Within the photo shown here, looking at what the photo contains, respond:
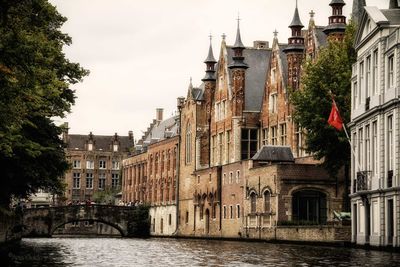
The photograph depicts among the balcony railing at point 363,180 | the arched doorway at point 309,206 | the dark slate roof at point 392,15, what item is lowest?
the arched doorway at point 309,206

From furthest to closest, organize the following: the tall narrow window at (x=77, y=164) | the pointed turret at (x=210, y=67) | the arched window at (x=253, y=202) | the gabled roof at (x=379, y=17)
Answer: the tall narrow window at (x=77, y=164)
the pointed turret at (x=210, y=67)
the arched window at (x=253, y=202)
the gabled roof at (x=379, y=17)

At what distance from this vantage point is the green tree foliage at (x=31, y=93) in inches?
936

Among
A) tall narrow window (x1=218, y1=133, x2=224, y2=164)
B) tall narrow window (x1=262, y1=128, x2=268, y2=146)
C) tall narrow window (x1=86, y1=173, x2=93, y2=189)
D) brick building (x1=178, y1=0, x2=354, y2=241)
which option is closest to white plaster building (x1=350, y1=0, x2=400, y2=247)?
brick building (x1=178, y1=0, x2=354, y2=241)

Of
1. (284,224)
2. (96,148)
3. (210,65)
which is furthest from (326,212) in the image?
(96,148)

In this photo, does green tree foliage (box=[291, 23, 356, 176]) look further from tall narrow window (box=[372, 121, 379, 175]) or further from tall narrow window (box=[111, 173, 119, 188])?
tall narrow window (box=[111, 173, 119, 188])

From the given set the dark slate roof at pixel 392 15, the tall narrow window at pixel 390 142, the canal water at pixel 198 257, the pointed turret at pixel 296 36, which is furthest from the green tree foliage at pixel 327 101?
the pointed turret at pixel 296 36

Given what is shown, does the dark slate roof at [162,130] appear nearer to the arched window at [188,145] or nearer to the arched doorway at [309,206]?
the arched window at [188,145]

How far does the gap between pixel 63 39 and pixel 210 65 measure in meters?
46.4

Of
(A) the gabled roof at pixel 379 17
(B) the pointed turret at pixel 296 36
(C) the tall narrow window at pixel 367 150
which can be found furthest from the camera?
(B) the pointed turret at pixel 296 36

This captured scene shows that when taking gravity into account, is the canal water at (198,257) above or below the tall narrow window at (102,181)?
below

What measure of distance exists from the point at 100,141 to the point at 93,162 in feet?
16.6

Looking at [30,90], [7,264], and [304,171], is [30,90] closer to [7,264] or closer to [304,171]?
[7,264]

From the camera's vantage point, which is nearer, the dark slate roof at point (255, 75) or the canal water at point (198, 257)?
the canal water at point (198, 257)

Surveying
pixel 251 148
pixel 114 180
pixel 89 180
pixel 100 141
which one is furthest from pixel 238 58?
pixel 100 141
